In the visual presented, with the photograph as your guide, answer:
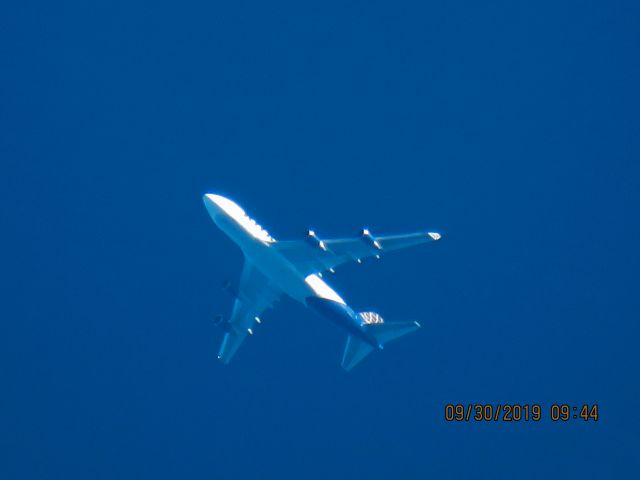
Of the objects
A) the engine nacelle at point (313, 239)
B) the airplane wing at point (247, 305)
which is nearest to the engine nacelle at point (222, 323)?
the airplane wing at point (247, 305)

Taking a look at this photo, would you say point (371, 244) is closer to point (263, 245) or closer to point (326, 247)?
point (326, 247)

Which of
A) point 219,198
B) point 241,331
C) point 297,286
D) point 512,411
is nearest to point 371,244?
point 297,286

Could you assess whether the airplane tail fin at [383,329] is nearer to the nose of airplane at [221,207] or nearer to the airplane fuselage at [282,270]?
the airplane fuselage at [282,270]

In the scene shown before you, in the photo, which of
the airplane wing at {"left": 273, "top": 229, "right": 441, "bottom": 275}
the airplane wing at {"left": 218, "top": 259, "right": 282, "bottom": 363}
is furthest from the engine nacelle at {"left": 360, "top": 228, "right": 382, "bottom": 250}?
the airplane wing at {"left": 218, "top": 259, "right": 282, "bottom": 363}

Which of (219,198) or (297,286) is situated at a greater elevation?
(219,198)

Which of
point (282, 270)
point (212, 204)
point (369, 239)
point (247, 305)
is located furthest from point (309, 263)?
point (247, 305)

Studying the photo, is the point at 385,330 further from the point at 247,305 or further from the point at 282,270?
the point at 247,305

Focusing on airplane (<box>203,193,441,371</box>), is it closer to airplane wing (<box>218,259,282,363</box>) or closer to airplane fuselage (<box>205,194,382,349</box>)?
airplane fuselage (<box>205,194,382,349</box>)
